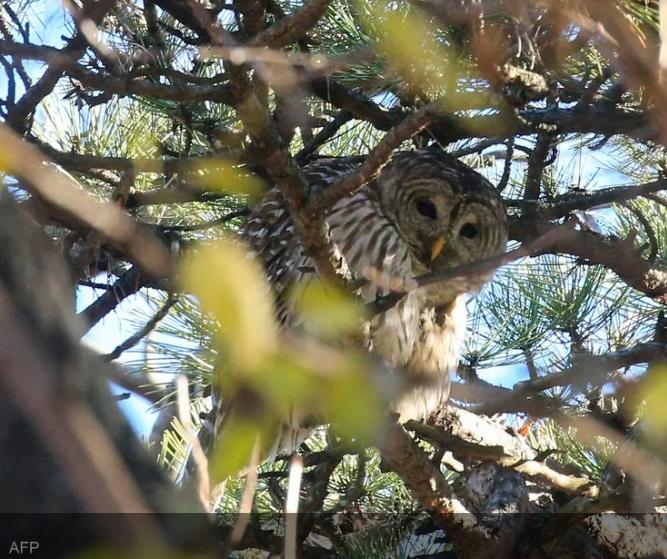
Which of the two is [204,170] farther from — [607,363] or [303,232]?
[607,363]

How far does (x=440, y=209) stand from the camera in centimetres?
455

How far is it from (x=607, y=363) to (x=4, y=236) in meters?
1.96

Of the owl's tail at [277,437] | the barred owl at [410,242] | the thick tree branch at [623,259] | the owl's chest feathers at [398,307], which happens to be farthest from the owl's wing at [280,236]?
the thick tree branch at [623,259]

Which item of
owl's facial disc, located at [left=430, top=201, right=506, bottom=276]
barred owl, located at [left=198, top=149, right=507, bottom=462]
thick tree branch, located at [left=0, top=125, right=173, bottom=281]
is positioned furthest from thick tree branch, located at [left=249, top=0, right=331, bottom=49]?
owl's facial disc, located at [left=430, top=201, right=506, bottom=276]

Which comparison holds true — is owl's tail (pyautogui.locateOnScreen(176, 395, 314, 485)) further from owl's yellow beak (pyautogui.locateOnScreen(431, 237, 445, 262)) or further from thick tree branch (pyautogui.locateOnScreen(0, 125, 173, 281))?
thick tree branch (pyautogui.locateOnScreen(0, 125, 173, 281))

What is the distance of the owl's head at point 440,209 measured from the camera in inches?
174

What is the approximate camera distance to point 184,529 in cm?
94

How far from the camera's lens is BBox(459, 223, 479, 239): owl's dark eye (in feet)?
14.6

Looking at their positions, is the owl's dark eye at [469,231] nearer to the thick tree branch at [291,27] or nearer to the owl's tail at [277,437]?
the owl's tail at [277,437]

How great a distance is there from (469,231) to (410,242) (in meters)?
0.26

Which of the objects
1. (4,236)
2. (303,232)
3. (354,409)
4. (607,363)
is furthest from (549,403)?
(4,236)

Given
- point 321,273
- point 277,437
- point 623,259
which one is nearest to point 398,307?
point 277,437

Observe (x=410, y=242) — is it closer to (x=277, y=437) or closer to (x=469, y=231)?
(x=469, y=231)

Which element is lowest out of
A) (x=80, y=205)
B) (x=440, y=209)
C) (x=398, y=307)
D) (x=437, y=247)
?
(x=80, y=205)
